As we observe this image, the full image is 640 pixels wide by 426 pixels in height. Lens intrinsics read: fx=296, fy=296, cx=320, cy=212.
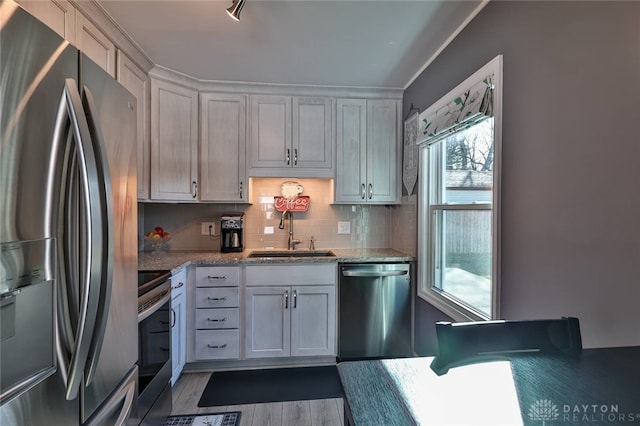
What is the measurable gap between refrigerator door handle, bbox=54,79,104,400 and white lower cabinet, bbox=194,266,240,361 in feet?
5.20

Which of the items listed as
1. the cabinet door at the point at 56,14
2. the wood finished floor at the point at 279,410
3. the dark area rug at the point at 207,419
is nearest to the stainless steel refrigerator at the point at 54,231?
the cabinet door at the point at 56,14

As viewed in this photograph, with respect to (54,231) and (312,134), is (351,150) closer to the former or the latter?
(312,134)

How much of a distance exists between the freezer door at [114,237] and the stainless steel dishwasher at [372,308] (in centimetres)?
163

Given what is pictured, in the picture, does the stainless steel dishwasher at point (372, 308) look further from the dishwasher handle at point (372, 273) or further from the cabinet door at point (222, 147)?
the cabinet door at point (222, 147)

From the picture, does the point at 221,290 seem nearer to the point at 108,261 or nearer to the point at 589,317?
the point at 108,261

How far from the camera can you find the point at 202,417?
1.86 m

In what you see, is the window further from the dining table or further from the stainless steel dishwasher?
the dining table

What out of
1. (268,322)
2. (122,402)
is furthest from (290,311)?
(122,402)

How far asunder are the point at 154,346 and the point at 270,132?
1.86 metres

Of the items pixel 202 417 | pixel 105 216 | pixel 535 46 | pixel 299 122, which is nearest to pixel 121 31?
pixel 299 122

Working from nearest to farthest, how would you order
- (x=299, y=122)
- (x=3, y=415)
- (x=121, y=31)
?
(x=3, y=415)
(x=121, y=31)
(x=299, y=122)

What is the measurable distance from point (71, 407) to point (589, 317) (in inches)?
63.5

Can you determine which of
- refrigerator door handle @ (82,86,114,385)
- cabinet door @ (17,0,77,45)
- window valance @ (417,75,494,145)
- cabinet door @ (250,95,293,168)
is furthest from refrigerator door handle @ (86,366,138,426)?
window valance @ (417,75,494,145)

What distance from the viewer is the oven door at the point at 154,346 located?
4.58 ft
